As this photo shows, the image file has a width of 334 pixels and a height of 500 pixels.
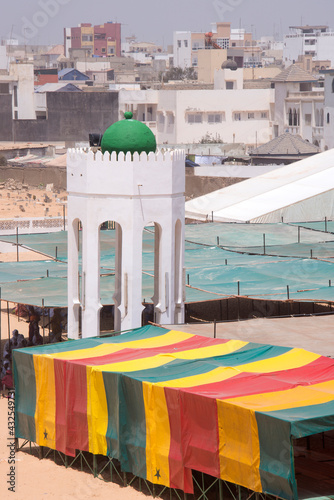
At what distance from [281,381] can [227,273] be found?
969 centimetres

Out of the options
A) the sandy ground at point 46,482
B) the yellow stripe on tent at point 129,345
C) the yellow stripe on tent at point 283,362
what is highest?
the yellow stripe on tent at point 283,362

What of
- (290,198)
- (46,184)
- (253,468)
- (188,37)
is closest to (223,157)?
(46,184)

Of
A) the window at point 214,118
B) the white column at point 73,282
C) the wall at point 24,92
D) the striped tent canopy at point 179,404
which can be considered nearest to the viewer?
the striped tent canopy at point 179,404

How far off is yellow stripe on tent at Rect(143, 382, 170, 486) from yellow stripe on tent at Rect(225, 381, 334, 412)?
3.92 feet

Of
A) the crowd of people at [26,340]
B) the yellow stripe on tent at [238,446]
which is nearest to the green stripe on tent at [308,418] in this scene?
the yellow stripe on tent at [238,446]

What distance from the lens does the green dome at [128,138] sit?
61.0 feet

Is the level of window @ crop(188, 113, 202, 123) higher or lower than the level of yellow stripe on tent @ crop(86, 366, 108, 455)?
higher

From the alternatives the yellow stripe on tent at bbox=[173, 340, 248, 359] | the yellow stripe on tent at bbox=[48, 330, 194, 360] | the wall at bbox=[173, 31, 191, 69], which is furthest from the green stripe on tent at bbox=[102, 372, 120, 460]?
the wall at bbox=[173, 31, 191, 69]

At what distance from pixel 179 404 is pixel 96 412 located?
177cm

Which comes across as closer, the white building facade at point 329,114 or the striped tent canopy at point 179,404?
the striped tent canopy at point 179,404

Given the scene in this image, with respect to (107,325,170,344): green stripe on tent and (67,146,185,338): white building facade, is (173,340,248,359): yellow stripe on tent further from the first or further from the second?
(67,146,185,338): white building facade

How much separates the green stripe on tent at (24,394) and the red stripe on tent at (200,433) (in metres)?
3.26

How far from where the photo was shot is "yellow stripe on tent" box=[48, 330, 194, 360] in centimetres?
1577

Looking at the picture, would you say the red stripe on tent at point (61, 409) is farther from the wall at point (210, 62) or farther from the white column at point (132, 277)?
the wall at point (210, 62)
